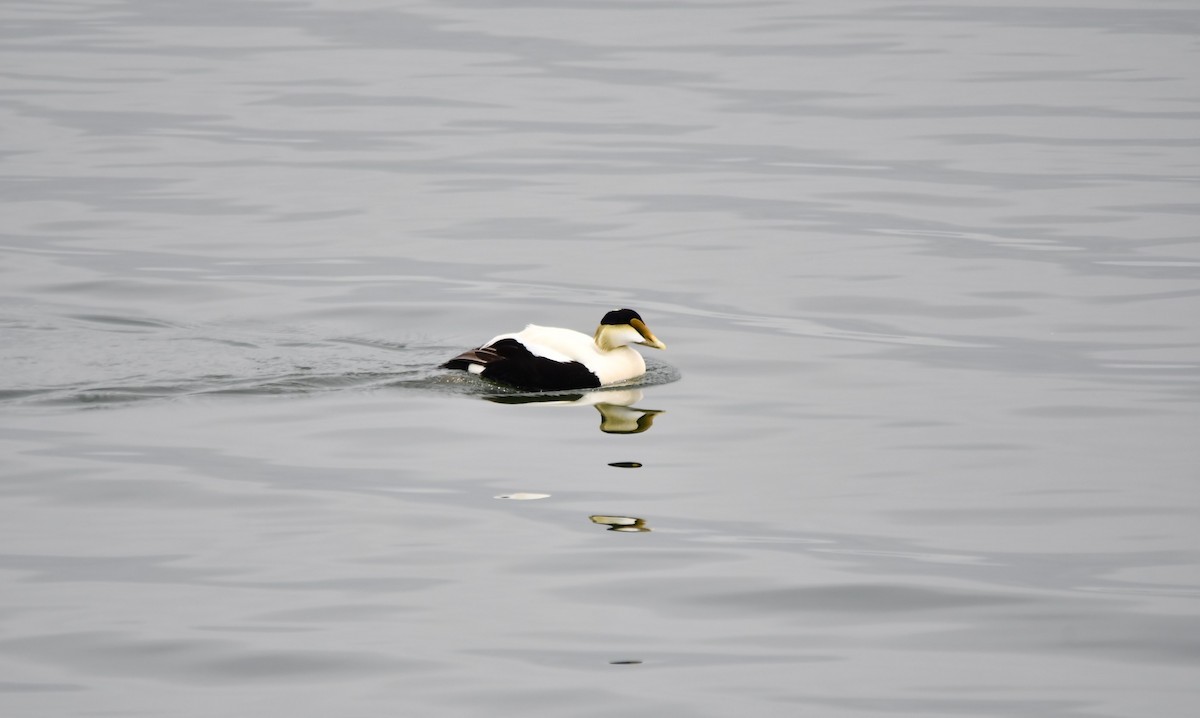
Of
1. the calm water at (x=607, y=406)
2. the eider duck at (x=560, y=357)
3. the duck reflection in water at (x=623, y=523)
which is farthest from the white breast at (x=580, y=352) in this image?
the duck reflection in water at (x=623, y=523)

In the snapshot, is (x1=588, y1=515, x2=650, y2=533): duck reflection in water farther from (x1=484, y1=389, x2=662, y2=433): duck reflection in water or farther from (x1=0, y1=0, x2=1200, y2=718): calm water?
(x1=484, y1=389, x2=662, y2=433): duck reflection in water

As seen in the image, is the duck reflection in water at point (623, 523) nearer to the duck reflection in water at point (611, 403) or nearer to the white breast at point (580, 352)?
the duck reflection in water at point (611, 403)

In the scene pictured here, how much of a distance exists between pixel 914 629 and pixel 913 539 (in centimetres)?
134

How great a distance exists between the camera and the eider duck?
1355 cm

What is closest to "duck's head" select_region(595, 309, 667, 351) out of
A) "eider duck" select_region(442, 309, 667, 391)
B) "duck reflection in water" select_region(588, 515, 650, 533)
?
"eider duck" select_region(442, 309, 667, 391)

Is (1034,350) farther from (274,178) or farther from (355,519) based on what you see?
(274,178)

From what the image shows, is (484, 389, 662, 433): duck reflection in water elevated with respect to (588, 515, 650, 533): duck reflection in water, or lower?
elevated

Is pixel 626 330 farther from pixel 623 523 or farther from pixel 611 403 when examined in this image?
pixel 623 523

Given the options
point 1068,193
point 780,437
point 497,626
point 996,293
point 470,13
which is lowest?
point 497,626

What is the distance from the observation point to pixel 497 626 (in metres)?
8.63

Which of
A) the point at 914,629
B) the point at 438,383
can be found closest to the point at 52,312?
the point at 438,383

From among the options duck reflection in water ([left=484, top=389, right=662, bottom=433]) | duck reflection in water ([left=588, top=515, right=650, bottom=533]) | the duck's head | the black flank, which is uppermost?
the duck's head

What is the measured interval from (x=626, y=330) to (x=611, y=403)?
0.65 meters

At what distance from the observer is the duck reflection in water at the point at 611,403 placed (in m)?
12.6
